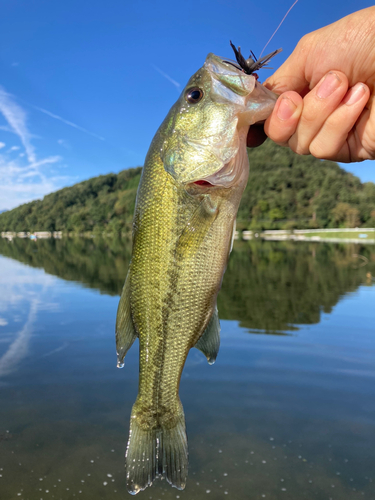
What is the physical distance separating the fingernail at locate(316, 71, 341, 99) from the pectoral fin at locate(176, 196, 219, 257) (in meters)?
1.08

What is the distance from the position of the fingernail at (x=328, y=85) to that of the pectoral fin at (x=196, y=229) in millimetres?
1083

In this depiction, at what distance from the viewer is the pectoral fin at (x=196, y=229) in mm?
2705

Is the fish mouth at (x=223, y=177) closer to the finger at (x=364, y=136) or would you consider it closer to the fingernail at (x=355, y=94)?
the fingernail at (x=355, y=94)

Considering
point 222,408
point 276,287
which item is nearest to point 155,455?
point 222,408

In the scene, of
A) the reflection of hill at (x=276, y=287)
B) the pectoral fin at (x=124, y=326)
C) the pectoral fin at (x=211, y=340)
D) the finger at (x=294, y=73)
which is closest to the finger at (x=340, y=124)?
the finger at (x=294, y=73)

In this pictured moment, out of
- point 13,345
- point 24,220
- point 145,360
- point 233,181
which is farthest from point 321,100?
point 24,220

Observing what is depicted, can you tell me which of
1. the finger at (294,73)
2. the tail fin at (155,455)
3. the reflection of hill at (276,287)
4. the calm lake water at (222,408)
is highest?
the finger at (294,73)

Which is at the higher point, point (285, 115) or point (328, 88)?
point (328, 88)

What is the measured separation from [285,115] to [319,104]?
24cm

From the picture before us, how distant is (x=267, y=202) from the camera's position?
373 feet

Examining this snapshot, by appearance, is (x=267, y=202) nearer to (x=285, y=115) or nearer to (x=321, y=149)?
(x=321, y=149)

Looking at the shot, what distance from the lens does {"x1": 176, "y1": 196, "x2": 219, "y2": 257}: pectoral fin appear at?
271cm

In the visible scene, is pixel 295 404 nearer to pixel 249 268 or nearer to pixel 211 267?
pixel 211 267

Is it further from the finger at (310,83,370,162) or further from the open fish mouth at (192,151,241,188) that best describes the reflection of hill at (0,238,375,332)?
the open fish mouth at (192,151,241,188)
